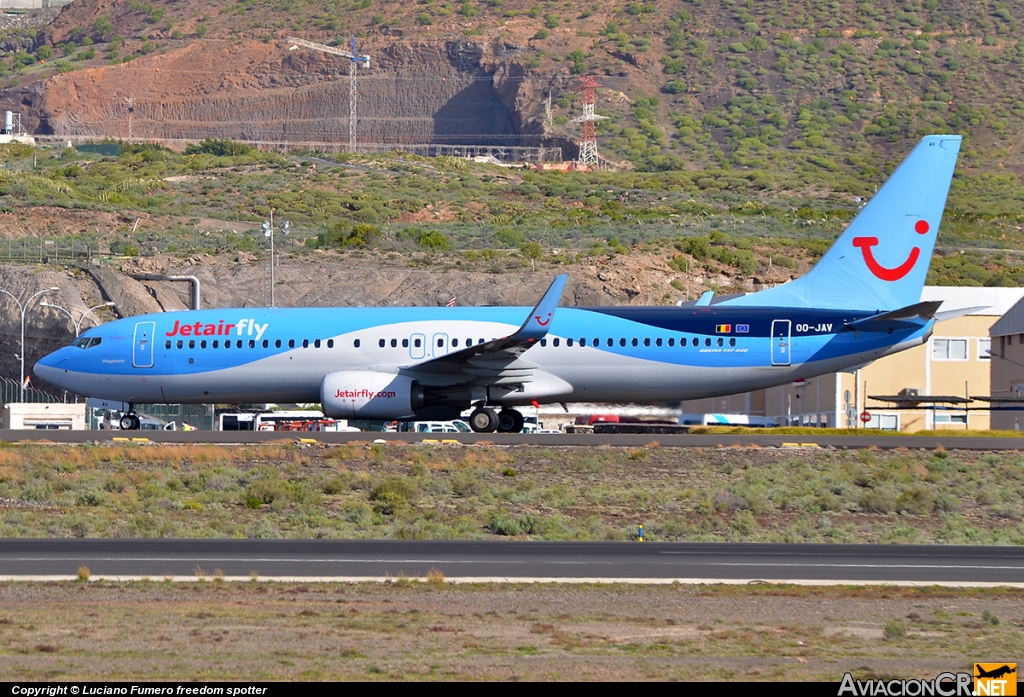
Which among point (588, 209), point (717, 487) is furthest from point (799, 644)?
point (588, 209)

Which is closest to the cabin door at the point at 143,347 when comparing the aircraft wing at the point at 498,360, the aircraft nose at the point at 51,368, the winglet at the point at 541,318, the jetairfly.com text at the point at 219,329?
the jetairfly.com text at the point at 219,329

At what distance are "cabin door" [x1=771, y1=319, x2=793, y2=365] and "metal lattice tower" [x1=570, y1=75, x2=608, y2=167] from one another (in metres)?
98.5

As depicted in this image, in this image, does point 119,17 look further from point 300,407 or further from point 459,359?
point 459,359

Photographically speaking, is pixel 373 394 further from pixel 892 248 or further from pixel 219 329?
pixel 892 248

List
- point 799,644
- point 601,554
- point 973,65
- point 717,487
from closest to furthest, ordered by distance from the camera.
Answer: point 799,644 → point 601,554 → point 717,487 → point 973,65

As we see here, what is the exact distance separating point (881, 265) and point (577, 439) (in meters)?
8.70

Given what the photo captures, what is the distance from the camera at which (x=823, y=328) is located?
110 ft

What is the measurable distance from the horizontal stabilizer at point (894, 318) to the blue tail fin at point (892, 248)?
1629mm

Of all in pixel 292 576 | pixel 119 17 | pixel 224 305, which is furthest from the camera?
pixel 119 17

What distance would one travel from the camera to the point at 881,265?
115 feet

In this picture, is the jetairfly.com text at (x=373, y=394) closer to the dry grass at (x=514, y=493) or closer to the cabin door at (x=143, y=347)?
the dry grass at (x=514, y=493)

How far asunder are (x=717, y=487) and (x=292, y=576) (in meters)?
13.3

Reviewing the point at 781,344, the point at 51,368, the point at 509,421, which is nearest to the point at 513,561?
the point at 781,344

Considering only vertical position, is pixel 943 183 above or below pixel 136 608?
above
